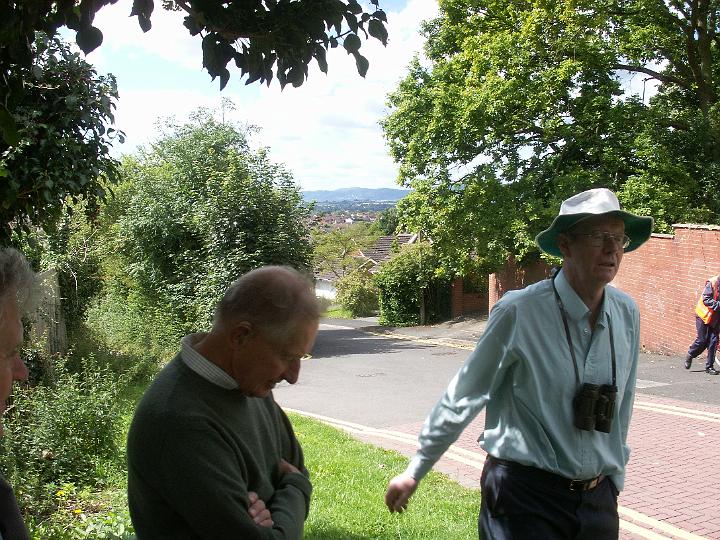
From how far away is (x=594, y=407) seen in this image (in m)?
3.00

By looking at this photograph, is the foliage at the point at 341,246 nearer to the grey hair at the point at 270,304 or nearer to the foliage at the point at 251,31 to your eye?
the foliage at the point at 251,31

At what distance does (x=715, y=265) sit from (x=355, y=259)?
2002 inches

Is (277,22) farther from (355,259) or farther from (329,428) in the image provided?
(355,259)

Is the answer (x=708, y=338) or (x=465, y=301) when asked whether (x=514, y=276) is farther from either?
(x=708, y=338)

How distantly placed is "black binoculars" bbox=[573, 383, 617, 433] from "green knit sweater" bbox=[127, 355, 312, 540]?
1366 millimetres

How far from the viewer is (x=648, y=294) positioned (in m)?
18.5

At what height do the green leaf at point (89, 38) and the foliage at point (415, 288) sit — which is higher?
the green leaf at point (89, 38)

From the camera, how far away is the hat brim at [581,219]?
127 inches

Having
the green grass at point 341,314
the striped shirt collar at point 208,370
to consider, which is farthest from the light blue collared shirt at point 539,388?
the green grass at point 341,314

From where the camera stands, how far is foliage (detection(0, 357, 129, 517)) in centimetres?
577

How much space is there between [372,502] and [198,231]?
18.0m

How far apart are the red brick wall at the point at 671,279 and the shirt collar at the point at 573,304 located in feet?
46.0

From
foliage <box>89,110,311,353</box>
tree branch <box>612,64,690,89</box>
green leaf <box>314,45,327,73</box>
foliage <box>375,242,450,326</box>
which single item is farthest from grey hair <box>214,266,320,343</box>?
foliage <box>375,242,450,326</box>

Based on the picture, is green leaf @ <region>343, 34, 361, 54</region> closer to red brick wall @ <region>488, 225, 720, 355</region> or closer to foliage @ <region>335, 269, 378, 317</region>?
red brick wall @ <region>488, 225, 720, 355</region>
